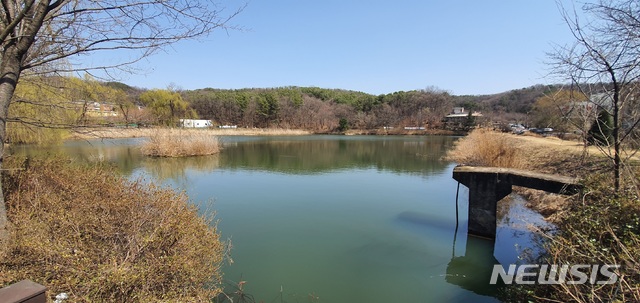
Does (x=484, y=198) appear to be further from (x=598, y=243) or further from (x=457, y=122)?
(x=457, y=122)

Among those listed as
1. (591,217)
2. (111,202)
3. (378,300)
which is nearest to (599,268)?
(591,217)

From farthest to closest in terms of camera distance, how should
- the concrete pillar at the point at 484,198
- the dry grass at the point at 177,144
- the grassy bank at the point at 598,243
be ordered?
the dry grass at the point at 177,144
the concrete pillar at the point at 484,198
the grassy bank at the point at 598,243

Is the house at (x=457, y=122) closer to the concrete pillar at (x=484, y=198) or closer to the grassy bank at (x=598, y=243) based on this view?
the concrete pillar at (x=484, y=198)

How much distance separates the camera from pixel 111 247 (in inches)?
124

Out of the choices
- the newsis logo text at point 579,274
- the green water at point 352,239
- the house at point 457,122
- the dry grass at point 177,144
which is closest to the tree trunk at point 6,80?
the green water at point 352,239

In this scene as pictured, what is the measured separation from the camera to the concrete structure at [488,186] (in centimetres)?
589

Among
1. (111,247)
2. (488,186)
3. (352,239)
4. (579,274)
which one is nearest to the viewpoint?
(579,274)

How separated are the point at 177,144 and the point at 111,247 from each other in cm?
1963

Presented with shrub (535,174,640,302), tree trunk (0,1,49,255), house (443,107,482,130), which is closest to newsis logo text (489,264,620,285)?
shrub (535,174,640,302)

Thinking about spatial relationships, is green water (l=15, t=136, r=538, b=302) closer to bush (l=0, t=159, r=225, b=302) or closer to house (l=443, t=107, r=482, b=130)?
bush (l=0, t=159, r=225, b=302)

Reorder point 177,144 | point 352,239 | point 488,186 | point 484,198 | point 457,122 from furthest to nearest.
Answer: point 457,122, point 177,144, point 352,239, point 484,198, point 488,186

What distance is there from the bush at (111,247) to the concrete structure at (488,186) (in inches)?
210

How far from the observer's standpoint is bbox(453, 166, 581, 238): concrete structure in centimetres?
589

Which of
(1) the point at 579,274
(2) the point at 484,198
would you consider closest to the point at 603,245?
(1) the point at 579,274
